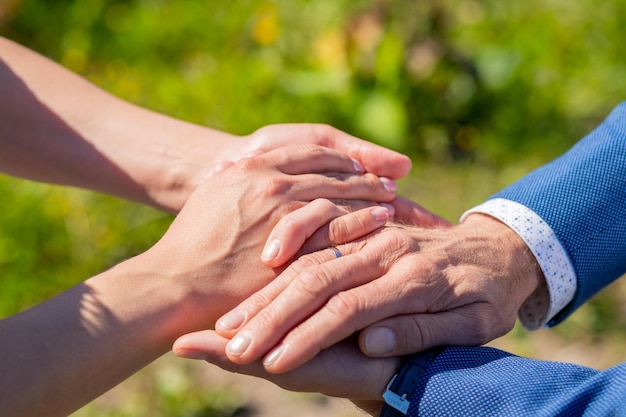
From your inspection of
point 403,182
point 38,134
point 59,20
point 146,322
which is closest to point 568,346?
point 403,182

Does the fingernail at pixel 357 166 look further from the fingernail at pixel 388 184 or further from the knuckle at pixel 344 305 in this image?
the knuckle at pixel 344 305

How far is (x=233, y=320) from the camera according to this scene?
1537 millimetres

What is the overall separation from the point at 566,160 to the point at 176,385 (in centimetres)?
155

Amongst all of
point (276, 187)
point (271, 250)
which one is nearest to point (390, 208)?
point (276, 187)

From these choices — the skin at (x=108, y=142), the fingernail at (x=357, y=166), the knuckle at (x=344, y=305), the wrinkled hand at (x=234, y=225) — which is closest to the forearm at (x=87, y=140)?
the skin at (x=108, y=142)

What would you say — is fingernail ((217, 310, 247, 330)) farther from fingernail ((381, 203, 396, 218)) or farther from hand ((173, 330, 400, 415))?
fingernail ((381, 203, 396, 218))

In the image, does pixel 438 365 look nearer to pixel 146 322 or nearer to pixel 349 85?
pixel 146 322

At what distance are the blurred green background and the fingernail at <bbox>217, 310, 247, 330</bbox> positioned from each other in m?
1.20

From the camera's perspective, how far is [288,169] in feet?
6.44

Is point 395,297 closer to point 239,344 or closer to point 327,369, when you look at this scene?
point 327,369

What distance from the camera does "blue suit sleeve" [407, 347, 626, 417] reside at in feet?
4.47

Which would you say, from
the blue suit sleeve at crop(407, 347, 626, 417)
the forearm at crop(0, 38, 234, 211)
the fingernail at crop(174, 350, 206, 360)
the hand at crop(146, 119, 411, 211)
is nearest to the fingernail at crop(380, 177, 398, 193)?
the hand at crop(146, 119, 411, 211)

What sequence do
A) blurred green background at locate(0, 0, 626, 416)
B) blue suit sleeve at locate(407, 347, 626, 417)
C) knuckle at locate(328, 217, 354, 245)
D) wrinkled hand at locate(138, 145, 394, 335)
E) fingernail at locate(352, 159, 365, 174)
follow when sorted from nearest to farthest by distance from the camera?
blue suit sleeve at locate(407, 347, 626, 417)
wrinkled hand at locate(138, 145, 394, 335)
knuckle at locate(328, 217, 354, 245)
fingernail at locate(352, 159, 365, 174)
blurred green background at locate(0, 0, 626, 416)

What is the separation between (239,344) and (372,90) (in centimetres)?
227
